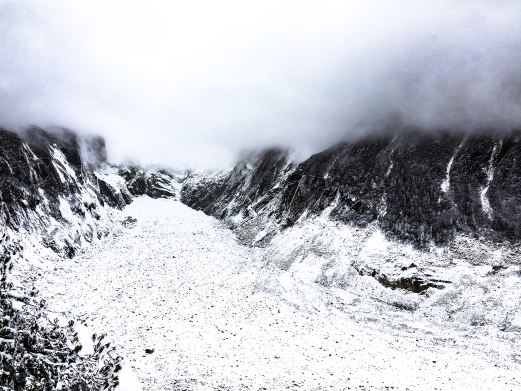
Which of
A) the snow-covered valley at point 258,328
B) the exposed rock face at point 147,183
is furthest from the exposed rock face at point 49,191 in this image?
the exposed rock face at point 147,183

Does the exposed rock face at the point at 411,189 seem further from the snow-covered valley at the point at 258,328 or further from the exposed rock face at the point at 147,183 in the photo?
the exposed rock face at the point at 147,183

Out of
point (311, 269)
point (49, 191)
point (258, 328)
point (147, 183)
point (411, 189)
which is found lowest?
point (147, 183)

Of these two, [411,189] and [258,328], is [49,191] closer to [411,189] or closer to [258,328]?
[258,328]

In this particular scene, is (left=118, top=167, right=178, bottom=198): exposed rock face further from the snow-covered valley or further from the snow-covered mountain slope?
the snow-covered valley

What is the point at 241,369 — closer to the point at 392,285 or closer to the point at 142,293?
the point at 142,293

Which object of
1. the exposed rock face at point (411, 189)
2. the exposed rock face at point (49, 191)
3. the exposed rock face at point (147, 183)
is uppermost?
the exposed rock face at point (411, 189)

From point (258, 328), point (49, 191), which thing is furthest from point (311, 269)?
point (49, 191)
